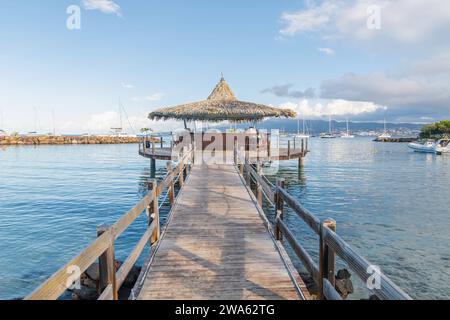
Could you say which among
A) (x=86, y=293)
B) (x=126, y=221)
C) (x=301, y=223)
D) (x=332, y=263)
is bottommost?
(x=301, y=223)

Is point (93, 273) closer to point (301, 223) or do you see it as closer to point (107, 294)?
point (107, 294)

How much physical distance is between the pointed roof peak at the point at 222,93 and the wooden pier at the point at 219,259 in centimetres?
1756

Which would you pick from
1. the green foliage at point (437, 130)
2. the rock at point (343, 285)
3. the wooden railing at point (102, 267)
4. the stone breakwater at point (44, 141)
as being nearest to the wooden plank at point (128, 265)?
the wooden railing at point (102, 267)

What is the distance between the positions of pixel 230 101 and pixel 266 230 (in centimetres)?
1776

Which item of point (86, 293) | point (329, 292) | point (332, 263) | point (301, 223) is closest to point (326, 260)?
point (332, 263)

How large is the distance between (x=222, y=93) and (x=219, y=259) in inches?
856

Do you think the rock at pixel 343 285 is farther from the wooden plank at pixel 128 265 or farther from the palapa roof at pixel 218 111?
the palapa roof at pixel 218 111

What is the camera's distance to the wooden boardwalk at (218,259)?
13.5 ft

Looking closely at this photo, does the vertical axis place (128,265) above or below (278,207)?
below

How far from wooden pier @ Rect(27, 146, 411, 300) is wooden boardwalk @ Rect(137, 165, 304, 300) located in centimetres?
1

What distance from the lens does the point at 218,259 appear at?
5.12 meters

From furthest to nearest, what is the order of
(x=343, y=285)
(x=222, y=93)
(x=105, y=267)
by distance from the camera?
(x=222, y=93), (x=343, y=285), (x=105, y=267)

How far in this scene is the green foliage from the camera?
8318 centimetres
